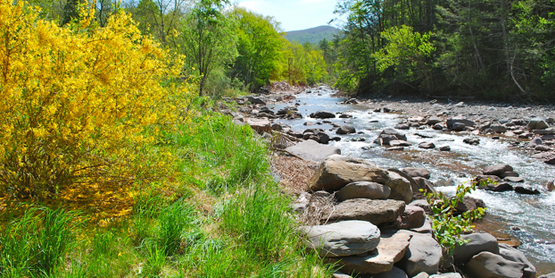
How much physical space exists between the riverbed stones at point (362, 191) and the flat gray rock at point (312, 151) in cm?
246

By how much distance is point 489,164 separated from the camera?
29.9 ft

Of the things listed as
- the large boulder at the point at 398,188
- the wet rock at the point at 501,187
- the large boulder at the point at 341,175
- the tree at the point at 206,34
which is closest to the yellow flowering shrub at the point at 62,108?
the large boulder at the point at 341,175

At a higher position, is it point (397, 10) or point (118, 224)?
point (397, 10)

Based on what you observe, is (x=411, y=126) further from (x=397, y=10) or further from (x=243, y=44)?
(x=243, y=44)

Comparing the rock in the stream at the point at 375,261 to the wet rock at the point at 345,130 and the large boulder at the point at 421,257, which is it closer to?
the large boulder at the point at 421,257

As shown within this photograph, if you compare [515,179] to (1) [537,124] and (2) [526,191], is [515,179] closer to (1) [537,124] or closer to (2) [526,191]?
(2) [526,191]

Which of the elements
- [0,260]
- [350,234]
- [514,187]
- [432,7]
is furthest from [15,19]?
[432,7]

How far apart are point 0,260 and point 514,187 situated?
848cm

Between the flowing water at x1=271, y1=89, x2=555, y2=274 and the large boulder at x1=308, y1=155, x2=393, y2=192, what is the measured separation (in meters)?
2.23

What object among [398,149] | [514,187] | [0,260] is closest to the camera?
[0,260]

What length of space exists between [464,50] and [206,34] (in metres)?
19.6

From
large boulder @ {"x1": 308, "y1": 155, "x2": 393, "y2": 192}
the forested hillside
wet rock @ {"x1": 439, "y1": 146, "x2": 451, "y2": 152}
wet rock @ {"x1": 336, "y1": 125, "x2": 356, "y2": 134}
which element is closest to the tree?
wet rock @ {"x1": 336, "y1": 125, "x2": 356, "y2": 134}

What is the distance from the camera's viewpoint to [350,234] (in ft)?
10.1

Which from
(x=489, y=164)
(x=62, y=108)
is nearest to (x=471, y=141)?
(x=489, y=164)
